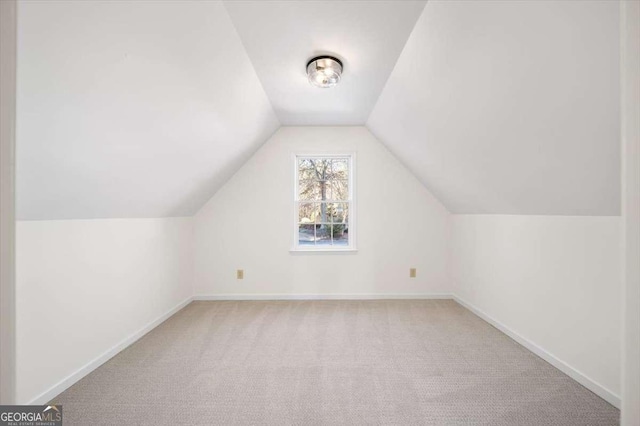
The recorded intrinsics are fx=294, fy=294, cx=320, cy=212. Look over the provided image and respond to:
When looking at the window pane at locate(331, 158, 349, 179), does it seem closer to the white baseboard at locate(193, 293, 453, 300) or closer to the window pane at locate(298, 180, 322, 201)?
the window pane at locate(298, 180, 322, 201)

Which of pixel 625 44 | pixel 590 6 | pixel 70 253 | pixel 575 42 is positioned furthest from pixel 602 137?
pixel 70 253

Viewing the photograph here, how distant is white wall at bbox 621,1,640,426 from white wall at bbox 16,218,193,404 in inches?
96.7

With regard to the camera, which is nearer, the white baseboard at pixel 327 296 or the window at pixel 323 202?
the white baseboard at pixel 327 296

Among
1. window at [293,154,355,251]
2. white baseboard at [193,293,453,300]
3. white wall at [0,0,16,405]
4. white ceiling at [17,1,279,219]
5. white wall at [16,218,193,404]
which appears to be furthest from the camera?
window at [293,154,355,251]

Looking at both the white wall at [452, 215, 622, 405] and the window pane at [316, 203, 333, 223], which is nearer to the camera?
the white wall at [452, 215, 622, 405]

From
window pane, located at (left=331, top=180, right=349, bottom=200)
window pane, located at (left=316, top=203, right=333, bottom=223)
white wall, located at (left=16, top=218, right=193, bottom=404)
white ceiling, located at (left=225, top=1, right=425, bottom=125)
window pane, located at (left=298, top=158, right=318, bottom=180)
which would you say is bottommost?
white wall, located at (left=16, top=218, right=193, bottom=404)

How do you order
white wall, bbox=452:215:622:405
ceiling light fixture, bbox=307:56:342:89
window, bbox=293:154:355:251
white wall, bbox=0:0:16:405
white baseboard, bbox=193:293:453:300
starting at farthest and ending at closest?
window, bbox=293:154:355:251 < white baseboard, bbox=193:293:453:300 < ceiling light fixture, bbox=307:56:342:89 < white wall, bbox=452:215:622:405 < white wall, bbox=0:0:16:405

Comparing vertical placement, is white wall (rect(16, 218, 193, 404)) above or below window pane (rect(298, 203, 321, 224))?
below

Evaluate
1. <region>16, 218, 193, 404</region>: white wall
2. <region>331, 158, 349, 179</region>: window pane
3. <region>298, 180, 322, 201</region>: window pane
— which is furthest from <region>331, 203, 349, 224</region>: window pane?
Answer: <region>16, 218, 193, 404</region>: white wall

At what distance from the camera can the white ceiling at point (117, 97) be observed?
1111 mm

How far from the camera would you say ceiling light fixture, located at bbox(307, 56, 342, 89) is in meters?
1.99

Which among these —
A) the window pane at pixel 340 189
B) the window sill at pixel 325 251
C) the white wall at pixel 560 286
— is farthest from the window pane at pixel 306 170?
the white wall at pixel 560 286

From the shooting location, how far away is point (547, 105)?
4.71ft

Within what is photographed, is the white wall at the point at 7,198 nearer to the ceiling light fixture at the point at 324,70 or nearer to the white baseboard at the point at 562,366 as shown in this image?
the ceiling light fixture at the point at 324,70
